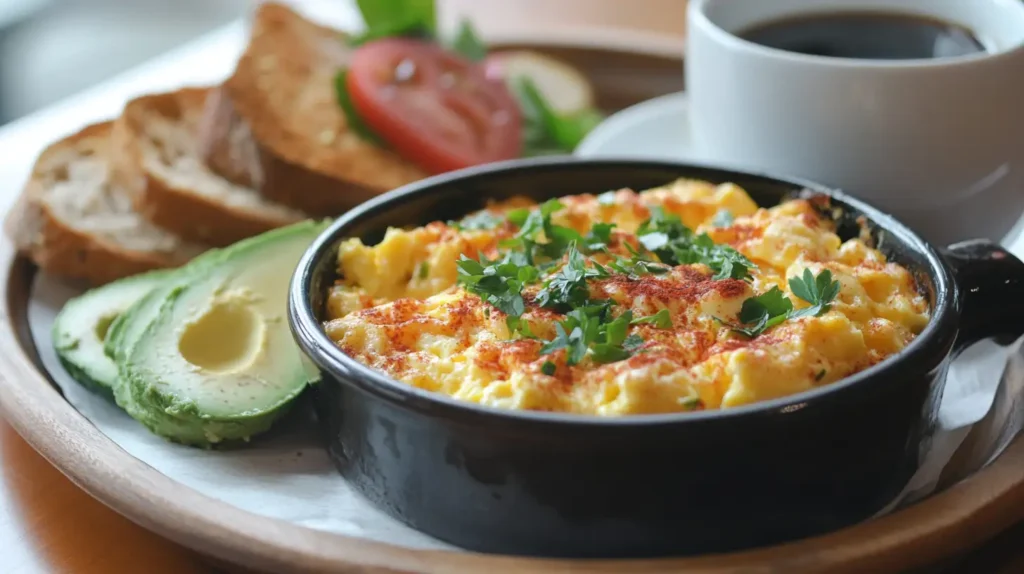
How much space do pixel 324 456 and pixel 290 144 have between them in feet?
3.79

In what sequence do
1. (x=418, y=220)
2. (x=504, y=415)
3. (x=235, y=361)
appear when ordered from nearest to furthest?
1. (x=504, y=415)
2. (x=235, y=361)
3. (x=418, y=220)

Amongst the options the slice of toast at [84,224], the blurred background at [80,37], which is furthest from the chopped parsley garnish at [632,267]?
the blurred background at [80,37]

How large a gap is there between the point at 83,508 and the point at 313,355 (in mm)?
511

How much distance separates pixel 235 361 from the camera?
74.8 inches

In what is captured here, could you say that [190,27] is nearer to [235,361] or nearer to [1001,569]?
[235,361]

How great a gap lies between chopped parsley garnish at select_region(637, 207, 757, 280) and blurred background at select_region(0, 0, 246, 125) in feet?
16.5

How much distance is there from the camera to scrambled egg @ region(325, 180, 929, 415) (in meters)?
1.46

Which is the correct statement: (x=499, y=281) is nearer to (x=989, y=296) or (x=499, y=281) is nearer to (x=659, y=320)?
(x=659, y=320)

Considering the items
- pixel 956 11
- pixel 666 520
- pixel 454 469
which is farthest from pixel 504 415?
pixel 956 11

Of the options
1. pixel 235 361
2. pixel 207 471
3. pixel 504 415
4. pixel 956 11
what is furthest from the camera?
pixel 956 11

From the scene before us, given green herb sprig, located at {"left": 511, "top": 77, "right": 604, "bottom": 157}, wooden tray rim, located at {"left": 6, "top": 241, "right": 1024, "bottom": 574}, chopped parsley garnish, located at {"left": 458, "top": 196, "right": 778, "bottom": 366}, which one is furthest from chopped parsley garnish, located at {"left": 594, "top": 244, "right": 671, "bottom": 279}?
green herb sprig, located at {"left": 511, "top": 77, "right": 604, "bottom": 157}

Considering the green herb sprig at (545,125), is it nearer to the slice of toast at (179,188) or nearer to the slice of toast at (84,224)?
the slice of toast at (179,188)

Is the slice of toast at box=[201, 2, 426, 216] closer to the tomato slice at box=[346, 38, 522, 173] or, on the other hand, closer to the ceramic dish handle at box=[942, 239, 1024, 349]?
the tomato slice at box=[346, 38, 522, 173]

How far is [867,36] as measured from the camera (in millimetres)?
2457
